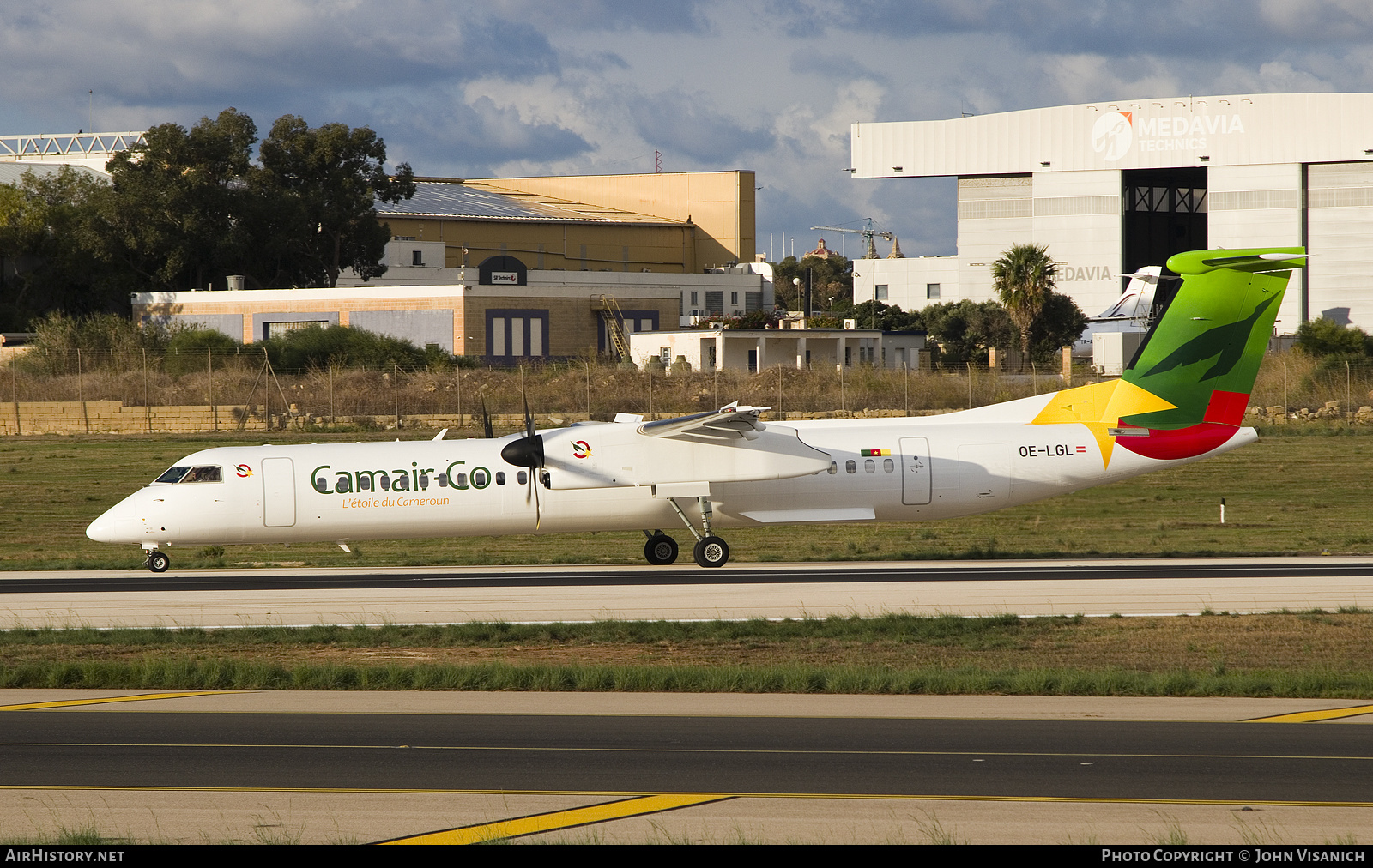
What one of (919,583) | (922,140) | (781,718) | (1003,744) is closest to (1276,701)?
(1003,744)

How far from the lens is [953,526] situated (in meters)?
34.8

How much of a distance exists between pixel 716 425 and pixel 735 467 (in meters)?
1.00

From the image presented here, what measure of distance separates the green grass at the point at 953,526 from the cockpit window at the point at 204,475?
391 cm

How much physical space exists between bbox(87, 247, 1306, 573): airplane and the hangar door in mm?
23

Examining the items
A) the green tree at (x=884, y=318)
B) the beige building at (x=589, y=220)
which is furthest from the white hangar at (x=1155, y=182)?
the beige building at (x=589, y=220)

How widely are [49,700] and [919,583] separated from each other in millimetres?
14115

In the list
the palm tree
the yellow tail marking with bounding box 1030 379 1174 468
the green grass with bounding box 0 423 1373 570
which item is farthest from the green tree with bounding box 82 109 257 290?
the yellow tail marking with bounding box 1030 379 1174 468

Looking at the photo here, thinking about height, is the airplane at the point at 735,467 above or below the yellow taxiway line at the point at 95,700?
above

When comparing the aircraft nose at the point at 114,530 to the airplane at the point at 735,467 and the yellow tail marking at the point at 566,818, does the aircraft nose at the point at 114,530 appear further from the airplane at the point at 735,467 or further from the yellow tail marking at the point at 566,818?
the yellow tail marking at the point at 566,818

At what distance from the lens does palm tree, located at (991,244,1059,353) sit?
79.8 metres

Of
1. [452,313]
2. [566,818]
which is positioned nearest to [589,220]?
[452,313]

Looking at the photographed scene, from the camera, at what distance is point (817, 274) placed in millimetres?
169250

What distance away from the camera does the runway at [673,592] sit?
20047 mm

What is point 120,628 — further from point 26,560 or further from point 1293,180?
point 1293,180
